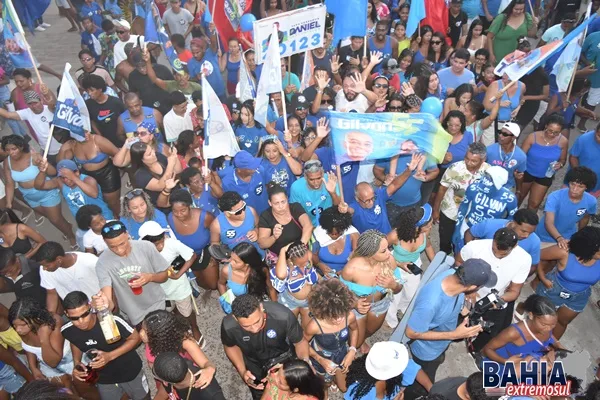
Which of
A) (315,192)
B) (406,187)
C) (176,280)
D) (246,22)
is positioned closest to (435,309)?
(315,192)

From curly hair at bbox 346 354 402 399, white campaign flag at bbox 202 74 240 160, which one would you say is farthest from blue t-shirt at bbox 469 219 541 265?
white campaign flag at bbox 202 74 240 160

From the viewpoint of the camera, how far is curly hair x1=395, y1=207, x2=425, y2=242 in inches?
191

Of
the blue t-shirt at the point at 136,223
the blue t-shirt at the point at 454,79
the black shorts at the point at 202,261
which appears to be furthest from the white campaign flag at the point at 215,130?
the blue t-shirt at the point at 454,79

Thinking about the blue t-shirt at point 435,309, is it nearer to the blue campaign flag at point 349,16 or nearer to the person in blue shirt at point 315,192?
the person in blue shirt at point 315,192

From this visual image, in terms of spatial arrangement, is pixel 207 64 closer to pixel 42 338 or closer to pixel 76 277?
pixel 76 277

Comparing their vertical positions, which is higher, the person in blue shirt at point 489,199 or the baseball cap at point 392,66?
the baseball cap at point 392,66

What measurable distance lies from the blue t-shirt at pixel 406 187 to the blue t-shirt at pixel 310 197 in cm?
100

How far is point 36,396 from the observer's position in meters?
3.06

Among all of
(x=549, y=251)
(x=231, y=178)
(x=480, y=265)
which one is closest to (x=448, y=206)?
(x=549, y=251)

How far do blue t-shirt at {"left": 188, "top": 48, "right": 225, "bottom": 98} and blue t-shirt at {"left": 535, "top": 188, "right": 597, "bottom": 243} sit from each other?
5.94 metres

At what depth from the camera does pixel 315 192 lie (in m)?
5.64

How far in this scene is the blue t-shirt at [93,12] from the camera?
37.3 feet

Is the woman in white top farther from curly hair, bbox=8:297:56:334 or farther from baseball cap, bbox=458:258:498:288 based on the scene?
Result: baseball cap, bbox=458:258:498:288

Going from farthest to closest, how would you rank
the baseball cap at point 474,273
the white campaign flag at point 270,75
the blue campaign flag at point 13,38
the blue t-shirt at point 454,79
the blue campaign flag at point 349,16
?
the blue t-shirt at point 454,79 < the blue campaign flag at point 349,16 < the blue campaign flag at point 13,38 < the white campaign flag at point 270,75 < the baseball cap at point 474,273
